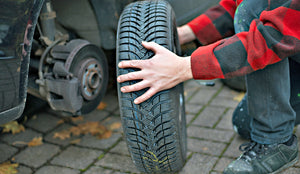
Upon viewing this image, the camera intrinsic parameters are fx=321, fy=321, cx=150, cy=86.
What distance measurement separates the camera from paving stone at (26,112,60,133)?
7.95ft

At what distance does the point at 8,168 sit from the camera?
6.28ft

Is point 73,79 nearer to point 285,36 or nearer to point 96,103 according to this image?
point 96,103

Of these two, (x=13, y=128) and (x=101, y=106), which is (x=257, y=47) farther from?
(x=13, y=128)

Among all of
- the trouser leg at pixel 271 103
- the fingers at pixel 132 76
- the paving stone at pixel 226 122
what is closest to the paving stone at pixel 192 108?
the paving stone at pixel 226 122

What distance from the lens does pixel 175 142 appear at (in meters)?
1.48

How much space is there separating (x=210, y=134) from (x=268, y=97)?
2.06ft

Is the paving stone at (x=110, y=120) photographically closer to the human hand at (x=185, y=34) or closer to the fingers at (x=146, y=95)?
the human hand at (x=185, y=34)

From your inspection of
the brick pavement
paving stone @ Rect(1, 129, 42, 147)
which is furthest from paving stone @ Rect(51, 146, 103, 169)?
paving stone @ Rect(1, 129, 42, 147)

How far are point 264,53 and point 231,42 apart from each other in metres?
0.15

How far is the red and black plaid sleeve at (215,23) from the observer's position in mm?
2053

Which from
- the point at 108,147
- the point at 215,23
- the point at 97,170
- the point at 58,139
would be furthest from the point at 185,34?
the point at 58,139

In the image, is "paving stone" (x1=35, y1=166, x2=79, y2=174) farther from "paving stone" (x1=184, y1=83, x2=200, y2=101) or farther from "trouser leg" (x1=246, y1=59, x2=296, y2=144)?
"paving stone" (x1=184, y1=83, x2=200, y2=101)

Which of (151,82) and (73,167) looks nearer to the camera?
(151,82)

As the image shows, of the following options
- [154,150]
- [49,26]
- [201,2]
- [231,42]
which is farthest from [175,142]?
[201,2]
